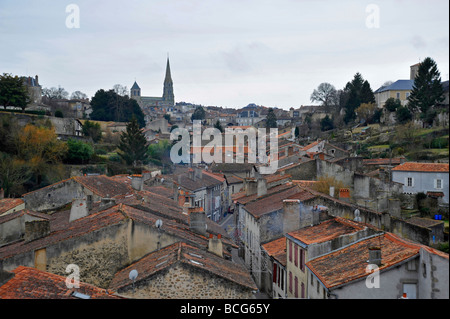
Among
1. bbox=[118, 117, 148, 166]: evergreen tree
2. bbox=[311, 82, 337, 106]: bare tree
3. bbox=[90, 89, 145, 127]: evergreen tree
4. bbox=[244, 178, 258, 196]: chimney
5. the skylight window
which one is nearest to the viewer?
the skylight window

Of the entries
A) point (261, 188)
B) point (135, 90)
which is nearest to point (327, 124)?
point (261, 188)

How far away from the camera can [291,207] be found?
70.9ft

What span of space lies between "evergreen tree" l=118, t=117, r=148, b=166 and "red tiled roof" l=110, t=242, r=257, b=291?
47.2 metres

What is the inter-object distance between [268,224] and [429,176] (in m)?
21.3

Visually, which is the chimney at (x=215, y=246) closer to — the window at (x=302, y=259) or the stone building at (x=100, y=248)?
the stone building at (x=100, y=248)

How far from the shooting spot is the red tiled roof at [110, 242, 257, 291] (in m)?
13.8

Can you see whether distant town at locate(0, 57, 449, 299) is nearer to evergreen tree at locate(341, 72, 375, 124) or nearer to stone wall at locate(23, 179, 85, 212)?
stone wall at locate(23, 179, 85, 212)

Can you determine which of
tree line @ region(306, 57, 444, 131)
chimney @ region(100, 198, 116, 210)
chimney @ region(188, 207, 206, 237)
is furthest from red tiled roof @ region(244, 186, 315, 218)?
tree line @ region(306, 57, 444, 131)

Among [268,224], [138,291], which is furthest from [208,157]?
[138,291]

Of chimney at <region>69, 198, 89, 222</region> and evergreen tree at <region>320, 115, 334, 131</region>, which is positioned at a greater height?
evergreen tree at <region>320, 115, 334, 131</region>

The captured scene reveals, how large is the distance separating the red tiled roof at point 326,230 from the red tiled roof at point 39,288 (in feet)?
23.4

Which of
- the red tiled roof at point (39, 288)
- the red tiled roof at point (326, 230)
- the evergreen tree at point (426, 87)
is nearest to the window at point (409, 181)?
the red tiled roof at point (326, 230)

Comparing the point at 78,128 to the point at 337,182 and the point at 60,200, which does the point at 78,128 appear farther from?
the point at 337,182

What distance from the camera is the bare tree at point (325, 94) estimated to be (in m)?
120
